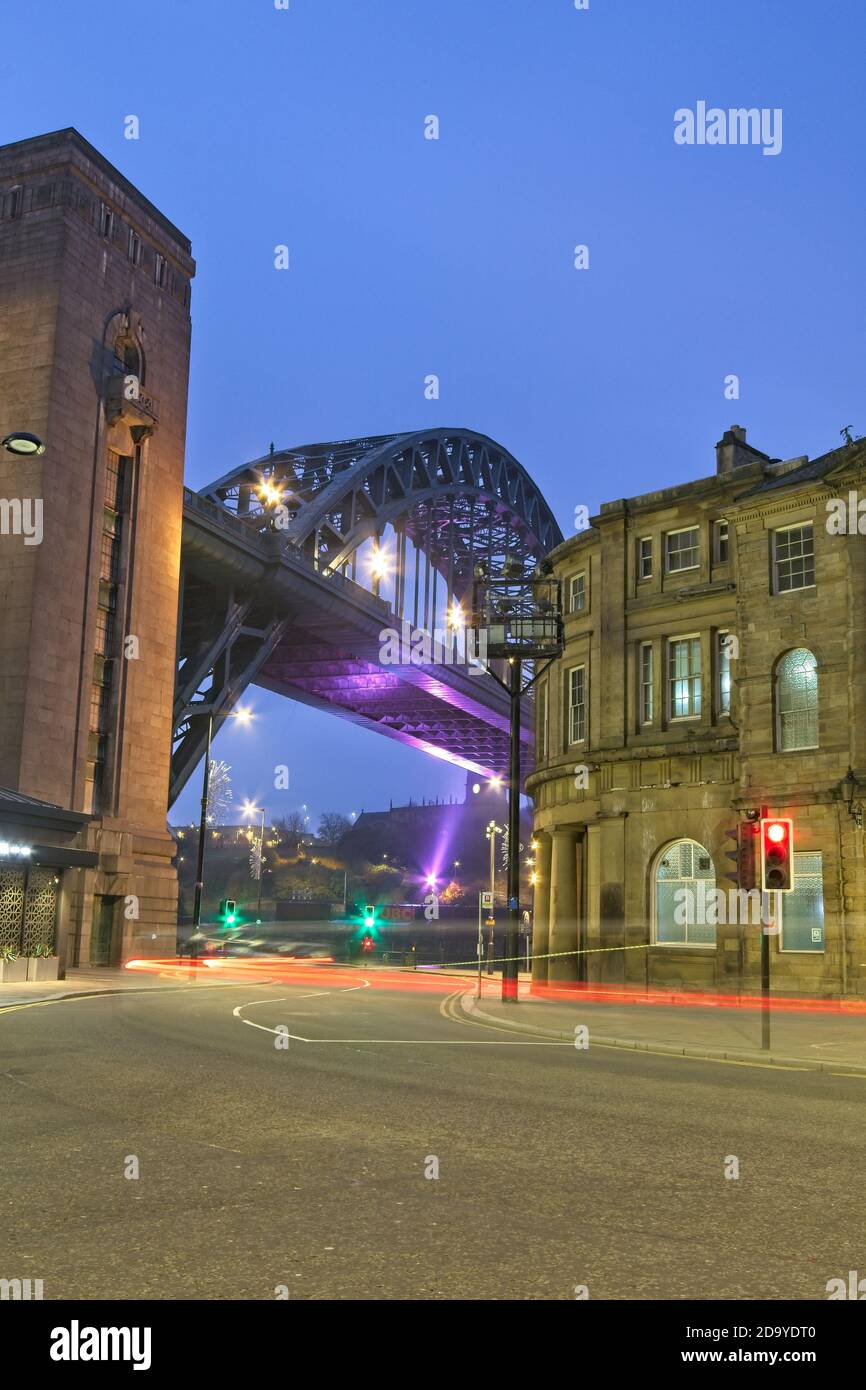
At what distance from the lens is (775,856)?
18.9 meters

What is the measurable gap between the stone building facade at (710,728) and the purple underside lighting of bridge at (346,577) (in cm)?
2623

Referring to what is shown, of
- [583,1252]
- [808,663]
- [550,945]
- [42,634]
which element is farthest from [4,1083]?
[42,634]

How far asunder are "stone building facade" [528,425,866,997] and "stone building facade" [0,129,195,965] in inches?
701

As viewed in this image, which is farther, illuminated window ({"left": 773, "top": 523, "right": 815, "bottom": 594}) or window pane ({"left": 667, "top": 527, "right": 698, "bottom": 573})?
window pane ({"left": 667, "top": 527, "right": 698, "bottom": 573})

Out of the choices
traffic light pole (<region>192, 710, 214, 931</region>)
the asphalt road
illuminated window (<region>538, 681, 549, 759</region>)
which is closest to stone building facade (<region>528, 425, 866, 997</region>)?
illuminated window (<region>538, 681, 549, 759</region>)

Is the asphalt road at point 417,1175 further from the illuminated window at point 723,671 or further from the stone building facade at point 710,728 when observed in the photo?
the illuminated window at point 723,671

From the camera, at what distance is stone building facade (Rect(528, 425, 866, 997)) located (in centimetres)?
3144

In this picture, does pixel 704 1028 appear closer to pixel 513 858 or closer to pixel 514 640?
pixel 513 858

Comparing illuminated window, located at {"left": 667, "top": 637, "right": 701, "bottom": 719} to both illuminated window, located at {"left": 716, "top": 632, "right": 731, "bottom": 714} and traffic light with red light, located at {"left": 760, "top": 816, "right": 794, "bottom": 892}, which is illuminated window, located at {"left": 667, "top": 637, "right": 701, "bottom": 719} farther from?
traffic light with red light, located at {"left": 760, "top": 816, "right": 794, "bottom": 892}

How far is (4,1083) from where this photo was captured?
13203mm

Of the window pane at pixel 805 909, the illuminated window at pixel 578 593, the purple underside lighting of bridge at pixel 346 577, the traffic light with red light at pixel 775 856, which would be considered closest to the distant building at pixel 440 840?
the purple underside lighting of bridge at pixel 346 577

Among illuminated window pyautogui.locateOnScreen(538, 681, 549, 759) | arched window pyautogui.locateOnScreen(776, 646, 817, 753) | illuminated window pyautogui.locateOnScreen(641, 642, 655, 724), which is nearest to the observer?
arched window pyautogui.locateOnScreen(776, 646, 817, 753)

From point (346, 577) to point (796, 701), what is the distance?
55707 millimetres
